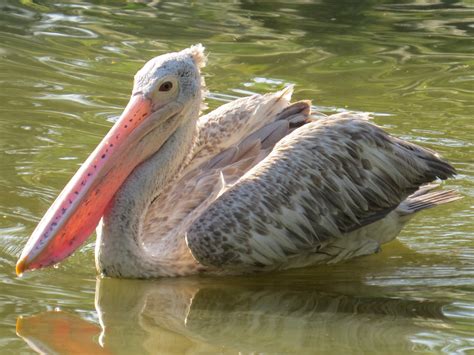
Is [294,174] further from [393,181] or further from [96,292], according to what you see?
[96,292]

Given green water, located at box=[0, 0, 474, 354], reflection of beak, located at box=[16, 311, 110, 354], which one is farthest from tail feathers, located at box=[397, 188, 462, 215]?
reflection of beak, located at box=[16, 311, 110, 354]

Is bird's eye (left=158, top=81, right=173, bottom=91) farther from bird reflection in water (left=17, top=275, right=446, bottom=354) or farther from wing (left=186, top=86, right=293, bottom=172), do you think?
bird reflection in water (left=17, top=275, right=446, bottom=354)

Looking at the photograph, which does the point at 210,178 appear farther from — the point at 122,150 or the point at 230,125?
the point at 122,150

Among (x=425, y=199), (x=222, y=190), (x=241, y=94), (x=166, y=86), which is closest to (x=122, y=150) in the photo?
(x=166, y=86)

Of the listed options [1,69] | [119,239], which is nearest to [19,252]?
[119,239]

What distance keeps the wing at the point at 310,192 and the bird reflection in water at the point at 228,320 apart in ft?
0.81

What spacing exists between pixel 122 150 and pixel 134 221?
0.40 meters

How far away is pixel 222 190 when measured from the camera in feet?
23.7

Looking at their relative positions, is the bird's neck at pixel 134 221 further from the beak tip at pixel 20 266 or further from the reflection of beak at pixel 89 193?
the beak tip at pixel 20 266

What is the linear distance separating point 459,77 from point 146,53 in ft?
9.35

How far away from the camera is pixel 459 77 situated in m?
11.1

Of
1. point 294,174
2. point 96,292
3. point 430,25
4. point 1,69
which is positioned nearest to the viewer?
point 96,292

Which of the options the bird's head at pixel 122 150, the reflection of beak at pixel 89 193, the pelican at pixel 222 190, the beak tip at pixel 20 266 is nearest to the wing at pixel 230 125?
the pelican at pixel 222 190

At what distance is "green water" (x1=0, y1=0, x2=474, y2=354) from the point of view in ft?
20.3
